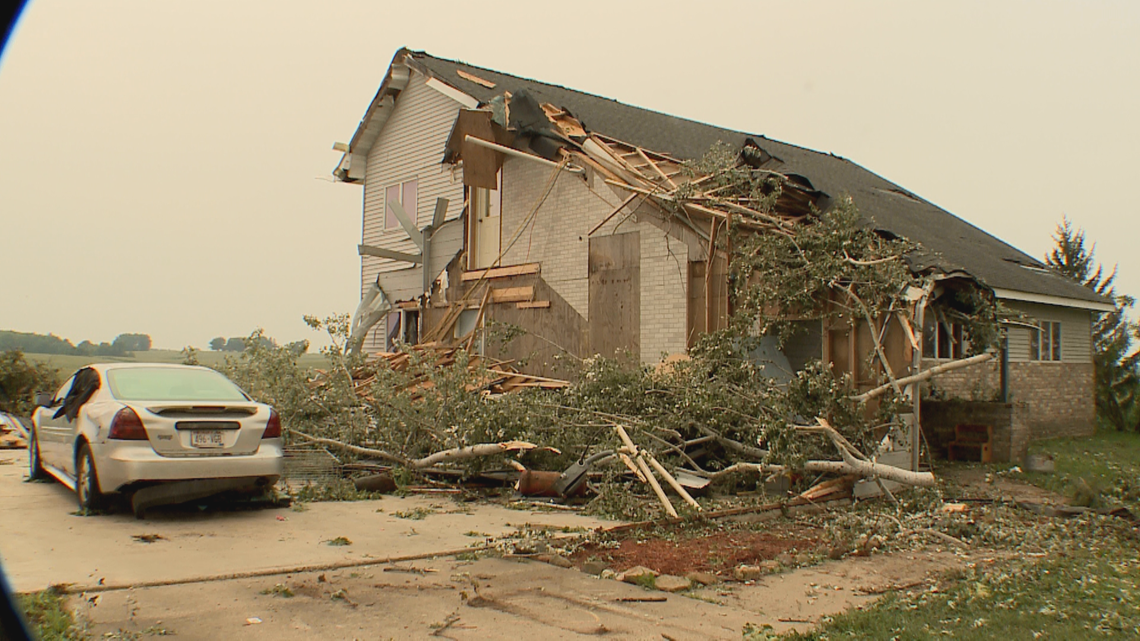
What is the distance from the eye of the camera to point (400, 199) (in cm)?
1969

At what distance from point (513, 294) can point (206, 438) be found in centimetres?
A: 881

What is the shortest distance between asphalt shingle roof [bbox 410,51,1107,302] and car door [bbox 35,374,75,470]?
392 inches

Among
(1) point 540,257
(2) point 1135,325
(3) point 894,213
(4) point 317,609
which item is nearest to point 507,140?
(1) point 540,257

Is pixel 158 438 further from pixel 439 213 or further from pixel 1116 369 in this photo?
pixel 1116 369

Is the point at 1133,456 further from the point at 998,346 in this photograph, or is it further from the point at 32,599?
the point at 32,599

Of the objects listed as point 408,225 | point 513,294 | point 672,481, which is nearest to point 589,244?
point 513,294

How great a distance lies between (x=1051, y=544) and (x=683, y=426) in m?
3.96

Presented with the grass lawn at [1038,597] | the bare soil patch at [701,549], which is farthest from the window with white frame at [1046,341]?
the bare soil patch at [701,549]

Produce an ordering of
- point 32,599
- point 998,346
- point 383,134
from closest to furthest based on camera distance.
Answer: point 32,599
point 998,346
point 383,134

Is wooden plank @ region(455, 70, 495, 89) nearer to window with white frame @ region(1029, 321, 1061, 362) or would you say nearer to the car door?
the car door

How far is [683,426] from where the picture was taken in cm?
990

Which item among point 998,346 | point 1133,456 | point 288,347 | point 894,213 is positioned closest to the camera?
point 998,346

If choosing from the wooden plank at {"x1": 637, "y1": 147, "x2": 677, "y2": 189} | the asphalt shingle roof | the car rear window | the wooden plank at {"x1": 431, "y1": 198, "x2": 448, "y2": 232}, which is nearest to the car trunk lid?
the car rear window

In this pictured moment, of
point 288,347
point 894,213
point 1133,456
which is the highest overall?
point 894,213
